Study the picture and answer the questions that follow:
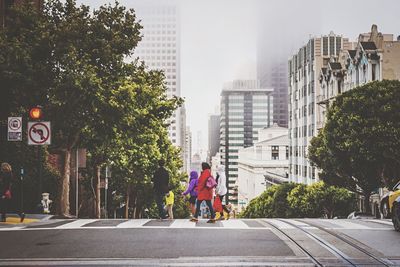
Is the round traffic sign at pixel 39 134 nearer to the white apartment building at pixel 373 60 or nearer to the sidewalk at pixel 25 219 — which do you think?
the sidewalk at pixel 25 219

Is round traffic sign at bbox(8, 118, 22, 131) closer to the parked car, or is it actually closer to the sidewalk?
the sidewalk

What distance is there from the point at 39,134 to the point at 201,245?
766 centimetres

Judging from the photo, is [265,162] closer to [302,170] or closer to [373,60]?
[302,170]

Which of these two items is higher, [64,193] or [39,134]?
[39,134]

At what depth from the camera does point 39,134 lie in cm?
1583

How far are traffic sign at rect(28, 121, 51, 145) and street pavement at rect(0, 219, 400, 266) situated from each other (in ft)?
9.49

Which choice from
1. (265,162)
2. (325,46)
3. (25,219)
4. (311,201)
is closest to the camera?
(25,219)

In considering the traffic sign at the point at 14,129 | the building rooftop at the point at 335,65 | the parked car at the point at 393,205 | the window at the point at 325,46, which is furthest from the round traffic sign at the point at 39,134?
the window at the point at 325,46

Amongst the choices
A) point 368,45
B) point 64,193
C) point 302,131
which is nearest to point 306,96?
point 302,131

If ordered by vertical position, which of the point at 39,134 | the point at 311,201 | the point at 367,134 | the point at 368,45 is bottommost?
the point at 311,201

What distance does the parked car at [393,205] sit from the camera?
11.9 m

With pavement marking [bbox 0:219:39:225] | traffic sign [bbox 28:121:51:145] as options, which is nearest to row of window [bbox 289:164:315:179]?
pavement marking [bbox 0:219:39:225]

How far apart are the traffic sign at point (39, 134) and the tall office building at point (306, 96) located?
185 feet

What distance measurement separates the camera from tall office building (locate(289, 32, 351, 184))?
2943 inches
